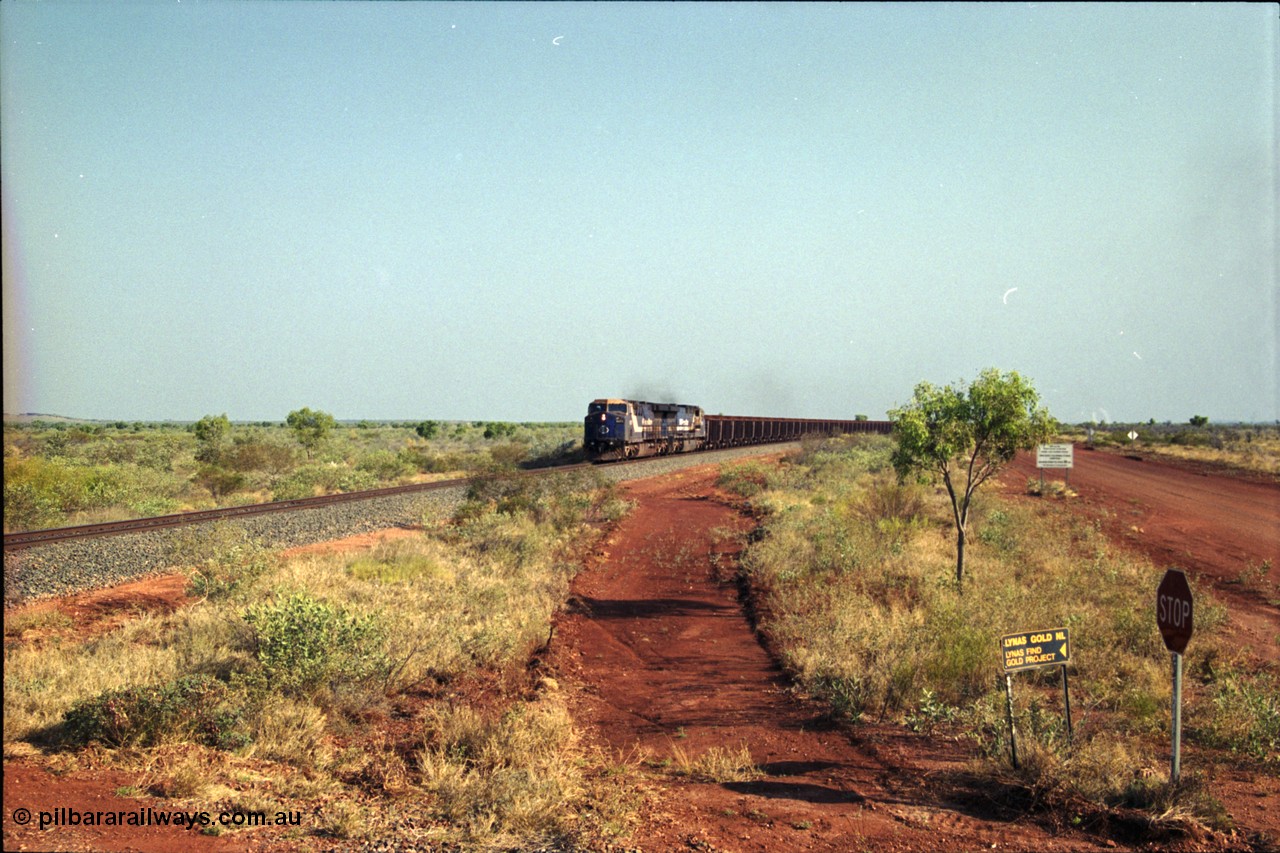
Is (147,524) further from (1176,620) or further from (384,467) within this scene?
(384,467)

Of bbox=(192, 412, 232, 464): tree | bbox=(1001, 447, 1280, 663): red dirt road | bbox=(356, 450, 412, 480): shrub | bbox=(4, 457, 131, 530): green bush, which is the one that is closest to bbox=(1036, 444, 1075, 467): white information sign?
bbox=(1001, 447, 1280, 663): red dirt road

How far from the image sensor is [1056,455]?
30188mm

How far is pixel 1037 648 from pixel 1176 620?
3.94 ft

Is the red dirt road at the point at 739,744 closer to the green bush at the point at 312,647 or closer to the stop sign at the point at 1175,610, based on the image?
the stop sign at the point at 1175,610

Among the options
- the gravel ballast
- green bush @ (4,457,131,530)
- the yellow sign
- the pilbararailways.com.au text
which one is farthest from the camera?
green bush @ (4,457,131,530)

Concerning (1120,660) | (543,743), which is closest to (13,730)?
(543,743)

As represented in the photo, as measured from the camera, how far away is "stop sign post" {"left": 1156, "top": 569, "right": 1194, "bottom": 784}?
6328mm

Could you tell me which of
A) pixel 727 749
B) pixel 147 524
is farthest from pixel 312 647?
pixel 147 524

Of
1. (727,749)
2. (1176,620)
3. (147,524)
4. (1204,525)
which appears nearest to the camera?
(1176,620)

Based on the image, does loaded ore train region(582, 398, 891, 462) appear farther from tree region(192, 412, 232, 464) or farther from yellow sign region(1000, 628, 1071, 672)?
yellow sign region(1000, 628, 1071, 672)

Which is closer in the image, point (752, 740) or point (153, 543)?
point (752, 740)

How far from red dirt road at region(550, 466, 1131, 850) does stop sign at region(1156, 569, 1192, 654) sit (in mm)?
1727

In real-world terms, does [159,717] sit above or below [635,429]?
below

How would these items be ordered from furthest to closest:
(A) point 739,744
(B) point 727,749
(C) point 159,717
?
(A) point 739,744 < (B) point 727,749 < (C) point 159,717
